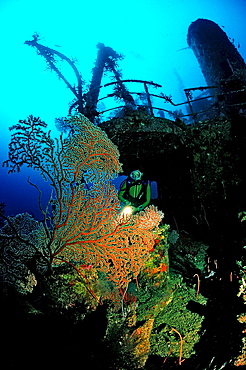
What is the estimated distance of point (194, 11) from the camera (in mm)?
145500

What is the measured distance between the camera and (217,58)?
12141 millimetres

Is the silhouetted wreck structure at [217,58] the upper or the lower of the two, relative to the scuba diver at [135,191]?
upper

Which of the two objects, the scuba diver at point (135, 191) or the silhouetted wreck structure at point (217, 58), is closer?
the scuba diver at point (135, 191)

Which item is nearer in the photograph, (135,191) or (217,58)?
(135,191)

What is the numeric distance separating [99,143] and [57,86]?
145 m

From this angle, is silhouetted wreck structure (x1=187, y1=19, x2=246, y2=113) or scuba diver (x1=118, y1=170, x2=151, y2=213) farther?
silhouetted wreck structure (x1=187, y1=19, x2=246, y2=113)

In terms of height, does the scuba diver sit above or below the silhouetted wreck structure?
below

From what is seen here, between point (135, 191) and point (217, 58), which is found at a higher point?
point (217, 58)

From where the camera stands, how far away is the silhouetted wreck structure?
11142mm

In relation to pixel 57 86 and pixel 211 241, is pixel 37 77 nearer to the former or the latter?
pixel 57 86

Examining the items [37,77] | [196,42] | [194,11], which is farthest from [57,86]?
[196,42]

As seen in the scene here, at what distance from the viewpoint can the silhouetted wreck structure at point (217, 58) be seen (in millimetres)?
11142

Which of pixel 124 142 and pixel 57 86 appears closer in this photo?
pixel 124 142

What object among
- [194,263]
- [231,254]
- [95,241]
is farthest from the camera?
[194,263]
